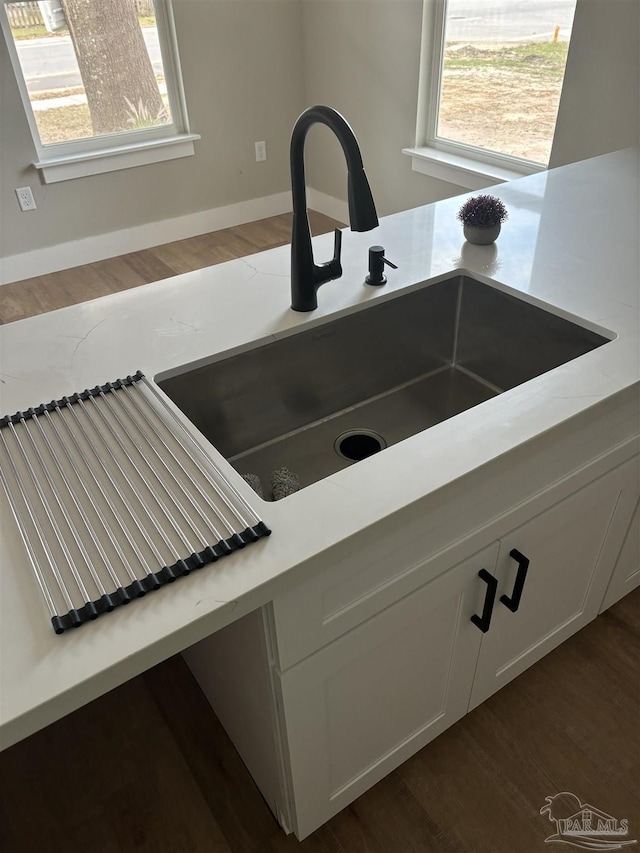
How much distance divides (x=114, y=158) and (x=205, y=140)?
59cm

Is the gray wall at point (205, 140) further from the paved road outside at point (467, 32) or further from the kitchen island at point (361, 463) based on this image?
the kitchen island at point (361, 463)

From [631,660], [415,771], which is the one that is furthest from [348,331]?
[631,660]

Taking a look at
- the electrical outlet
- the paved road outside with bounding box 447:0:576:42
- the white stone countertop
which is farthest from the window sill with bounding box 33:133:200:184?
the white stone countertop

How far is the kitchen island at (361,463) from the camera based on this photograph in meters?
0.70

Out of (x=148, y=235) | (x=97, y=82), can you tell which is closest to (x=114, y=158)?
(x=97, y=82)

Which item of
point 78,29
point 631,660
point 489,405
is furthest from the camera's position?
point 78,29

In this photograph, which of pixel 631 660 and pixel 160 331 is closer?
pixel 160 331

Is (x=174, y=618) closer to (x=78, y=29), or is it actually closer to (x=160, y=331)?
(x=160, y=331)

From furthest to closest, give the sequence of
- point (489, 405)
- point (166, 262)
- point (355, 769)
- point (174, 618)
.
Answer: point (166, 262) < point (355, 769) < point (489, 405) < point (174, 618)

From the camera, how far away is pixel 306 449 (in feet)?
4.43

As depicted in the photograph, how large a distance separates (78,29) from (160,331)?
293 cm

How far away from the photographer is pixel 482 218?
1463 millimetres

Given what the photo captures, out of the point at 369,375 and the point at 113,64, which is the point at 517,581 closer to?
the point at 369,375

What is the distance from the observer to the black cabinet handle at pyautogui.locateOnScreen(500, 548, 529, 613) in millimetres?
1113
